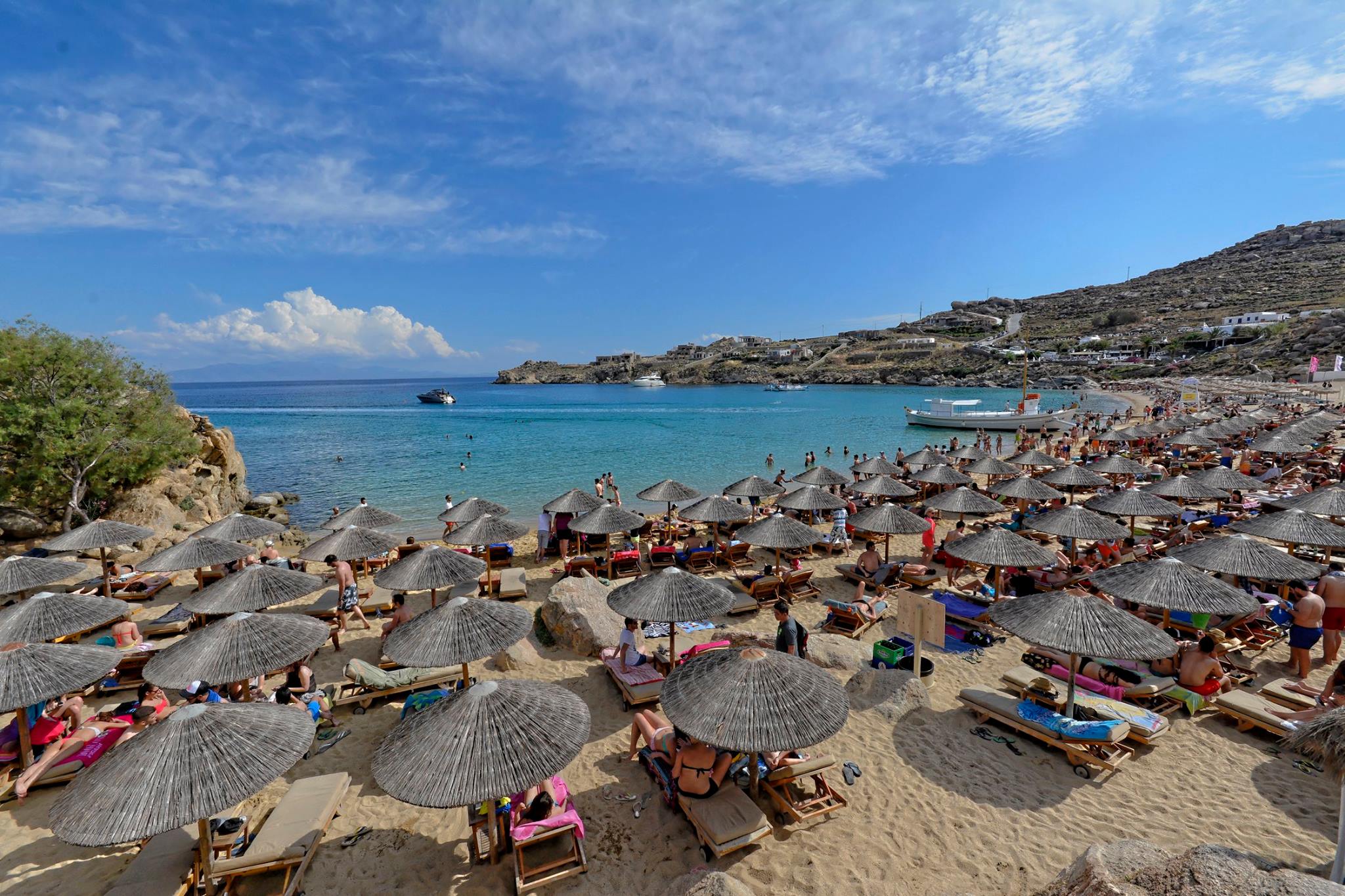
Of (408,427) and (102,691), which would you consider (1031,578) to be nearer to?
(102,691)

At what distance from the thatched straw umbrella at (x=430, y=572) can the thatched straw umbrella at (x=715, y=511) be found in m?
4.61

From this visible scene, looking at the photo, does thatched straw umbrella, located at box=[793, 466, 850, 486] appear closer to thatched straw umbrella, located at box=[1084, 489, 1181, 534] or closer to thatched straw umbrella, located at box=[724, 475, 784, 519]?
thatched straw umbrella, located at box=[724, 475, 784, 519]

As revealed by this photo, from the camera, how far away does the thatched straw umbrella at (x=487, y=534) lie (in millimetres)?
10891

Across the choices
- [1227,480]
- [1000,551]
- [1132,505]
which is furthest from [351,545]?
[1227,480]

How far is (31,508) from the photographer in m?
16.9

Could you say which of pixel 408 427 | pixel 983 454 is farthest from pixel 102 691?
pixel 408 427

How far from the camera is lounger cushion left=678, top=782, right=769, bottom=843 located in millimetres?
4656

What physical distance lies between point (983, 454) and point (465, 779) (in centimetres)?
2203

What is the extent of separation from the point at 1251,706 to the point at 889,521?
5.46m

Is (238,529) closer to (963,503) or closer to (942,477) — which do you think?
(963,503)

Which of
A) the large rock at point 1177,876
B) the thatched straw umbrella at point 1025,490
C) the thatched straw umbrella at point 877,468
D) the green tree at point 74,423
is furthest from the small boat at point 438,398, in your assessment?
the large rock at point 1177,876

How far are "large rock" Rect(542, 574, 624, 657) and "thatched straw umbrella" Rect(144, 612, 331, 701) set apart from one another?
339 centimetres

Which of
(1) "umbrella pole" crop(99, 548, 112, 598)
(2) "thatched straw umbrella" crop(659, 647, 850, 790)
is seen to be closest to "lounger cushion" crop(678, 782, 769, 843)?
(2) "thatched straw umbrella" crop(659, 647, 850, 790)

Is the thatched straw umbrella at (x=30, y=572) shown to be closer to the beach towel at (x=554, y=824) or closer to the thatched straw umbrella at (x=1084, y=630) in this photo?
the beach towel at (x=554, y=824)
